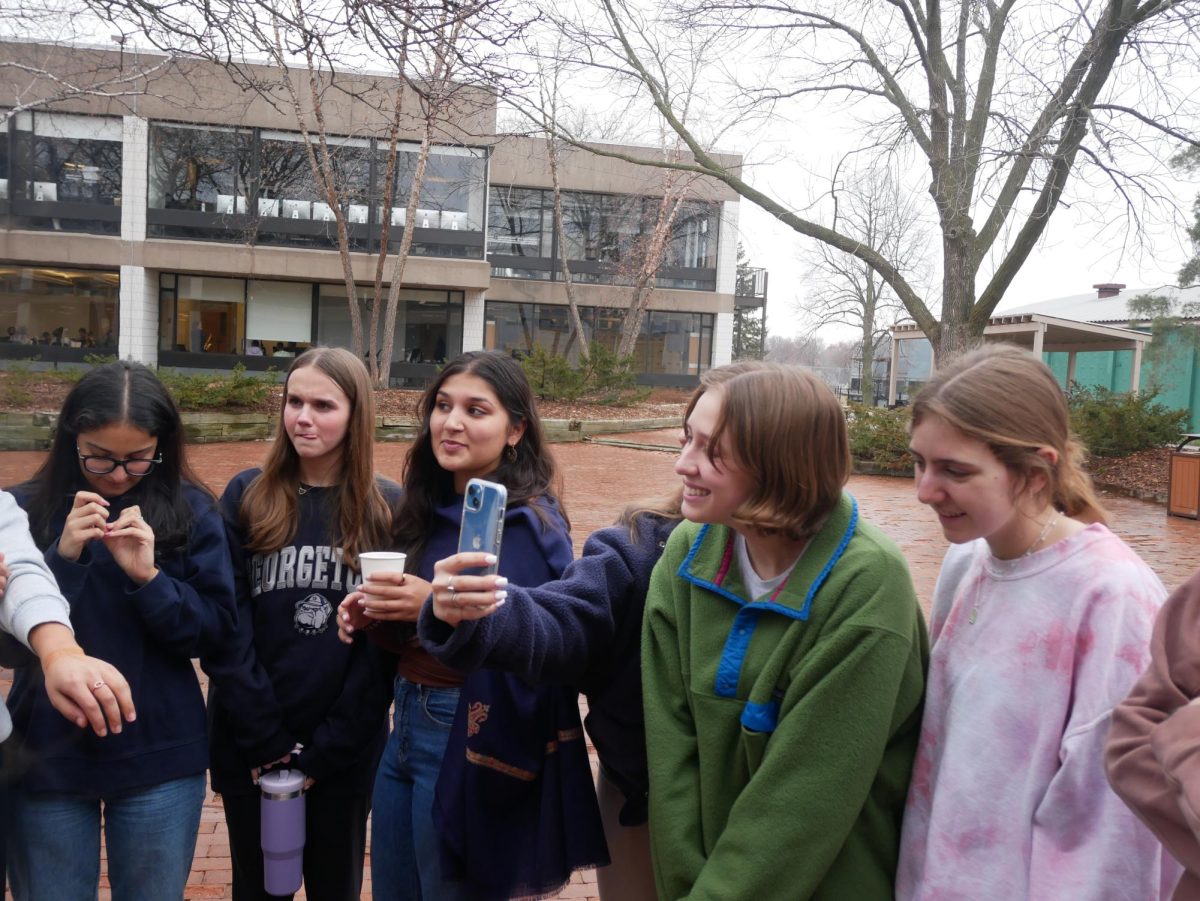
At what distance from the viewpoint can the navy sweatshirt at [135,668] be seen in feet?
7.19

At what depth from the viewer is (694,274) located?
121ft

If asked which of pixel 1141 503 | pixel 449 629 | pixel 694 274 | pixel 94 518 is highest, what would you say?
pixel 694 274

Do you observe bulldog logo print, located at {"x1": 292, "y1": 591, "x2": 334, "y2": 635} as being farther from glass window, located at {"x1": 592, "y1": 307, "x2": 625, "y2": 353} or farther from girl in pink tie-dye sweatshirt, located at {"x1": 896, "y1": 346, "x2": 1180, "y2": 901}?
glass window, located at {"x1": 592, "y1": 307, "x2": 625, "y2": 353}

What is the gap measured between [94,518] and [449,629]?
893mm

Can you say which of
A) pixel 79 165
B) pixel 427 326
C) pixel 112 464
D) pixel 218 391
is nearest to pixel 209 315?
pixel 79 165

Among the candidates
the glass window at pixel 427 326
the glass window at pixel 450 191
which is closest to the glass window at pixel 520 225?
the glass window at pixel 450 191

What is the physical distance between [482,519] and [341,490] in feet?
3.67

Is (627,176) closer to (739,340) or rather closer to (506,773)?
(739,340)

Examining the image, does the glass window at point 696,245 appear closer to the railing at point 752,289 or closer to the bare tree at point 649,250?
the bare tree at point 649,250

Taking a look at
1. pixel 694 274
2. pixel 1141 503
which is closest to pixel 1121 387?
pixel 694 274

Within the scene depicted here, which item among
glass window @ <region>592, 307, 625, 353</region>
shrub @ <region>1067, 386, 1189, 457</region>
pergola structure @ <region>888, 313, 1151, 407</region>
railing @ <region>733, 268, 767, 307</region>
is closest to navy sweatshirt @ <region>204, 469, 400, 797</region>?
shrub @ <region>1067, 386, 1189, 457</region>

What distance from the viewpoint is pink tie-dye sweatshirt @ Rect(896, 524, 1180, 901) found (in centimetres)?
157

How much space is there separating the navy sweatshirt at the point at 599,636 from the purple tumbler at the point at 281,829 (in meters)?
0.85

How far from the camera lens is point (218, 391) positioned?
59.3 feet
